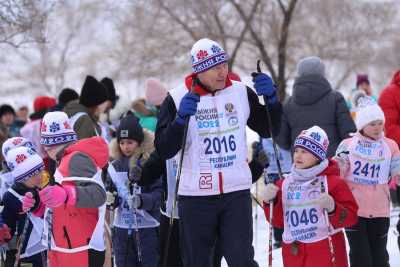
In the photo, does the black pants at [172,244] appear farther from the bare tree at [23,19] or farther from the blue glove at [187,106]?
the bare tree at [23,19]

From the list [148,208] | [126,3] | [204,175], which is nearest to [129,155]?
[148,208]

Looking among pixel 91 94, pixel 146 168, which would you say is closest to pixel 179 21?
pixel 91 94

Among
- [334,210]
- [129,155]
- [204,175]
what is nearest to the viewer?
[204,175]

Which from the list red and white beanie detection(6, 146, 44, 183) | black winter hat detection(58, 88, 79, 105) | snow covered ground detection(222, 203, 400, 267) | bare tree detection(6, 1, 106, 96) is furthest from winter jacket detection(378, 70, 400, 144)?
bare tree detection(6, 1, 106, 96)

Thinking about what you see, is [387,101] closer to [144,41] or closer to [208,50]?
[208,50]

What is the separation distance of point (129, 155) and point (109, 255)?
1499 mm

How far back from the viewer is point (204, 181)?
486 centimetres

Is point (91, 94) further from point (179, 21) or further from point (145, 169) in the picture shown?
point (179, 21)

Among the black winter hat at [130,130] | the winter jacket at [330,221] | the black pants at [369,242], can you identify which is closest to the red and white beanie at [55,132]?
the black winter hat at [130,130]

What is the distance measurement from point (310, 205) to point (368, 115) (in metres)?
1.32

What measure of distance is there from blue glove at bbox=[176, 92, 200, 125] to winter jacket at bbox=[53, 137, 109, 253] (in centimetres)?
64

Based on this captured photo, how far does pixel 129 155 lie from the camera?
22.6ft

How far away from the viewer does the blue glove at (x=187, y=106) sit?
471 centimetres

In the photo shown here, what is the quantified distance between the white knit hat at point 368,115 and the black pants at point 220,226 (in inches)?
76.8
